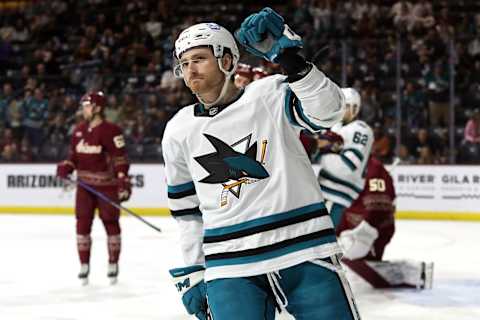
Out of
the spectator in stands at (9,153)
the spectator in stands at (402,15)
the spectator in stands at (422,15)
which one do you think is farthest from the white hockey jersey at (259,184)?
the spectator in stands at (402,15)

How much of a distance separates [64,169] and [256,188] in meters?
3.85

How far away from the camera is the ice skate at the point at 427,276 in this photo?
18.3 feet

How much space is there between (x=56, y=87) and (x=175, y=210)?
381 inches

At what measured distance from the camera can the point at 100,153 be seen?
6004 mm

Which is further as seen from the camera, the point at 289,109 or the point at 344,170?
the point at 344,170

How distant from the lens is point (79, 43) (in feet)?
47.9

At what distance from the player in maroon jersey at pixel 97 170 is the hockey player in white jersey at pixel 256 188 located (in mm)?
3524

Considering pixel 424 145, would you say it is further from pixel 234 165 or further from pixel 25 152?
pixel 234 165

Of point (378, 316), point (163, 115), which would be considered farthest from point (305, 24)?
point (378, 316)

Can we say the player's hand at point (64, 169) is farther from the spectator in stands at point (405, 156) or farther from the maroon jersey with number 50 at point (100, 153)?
the spectator in stands at point (405, 156)

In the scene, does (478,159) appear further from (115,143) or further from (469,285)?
(115,143)

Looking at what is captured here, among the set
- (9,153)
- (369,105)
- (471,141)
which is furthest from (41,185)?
(471,141)

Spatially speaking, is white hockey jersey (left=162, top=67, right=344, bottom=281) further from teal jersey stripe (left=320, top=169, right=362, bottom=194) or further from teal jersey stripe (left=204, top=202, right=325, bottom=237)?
teal jersey stripe (left=320, top=169, right=362, bottom=194)

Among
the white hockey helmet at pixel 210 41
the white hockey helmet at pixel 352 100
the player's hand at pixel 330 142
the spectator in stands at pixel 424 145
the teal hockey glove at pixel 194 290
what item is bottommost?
the spectator in stands at pixel 424 145
